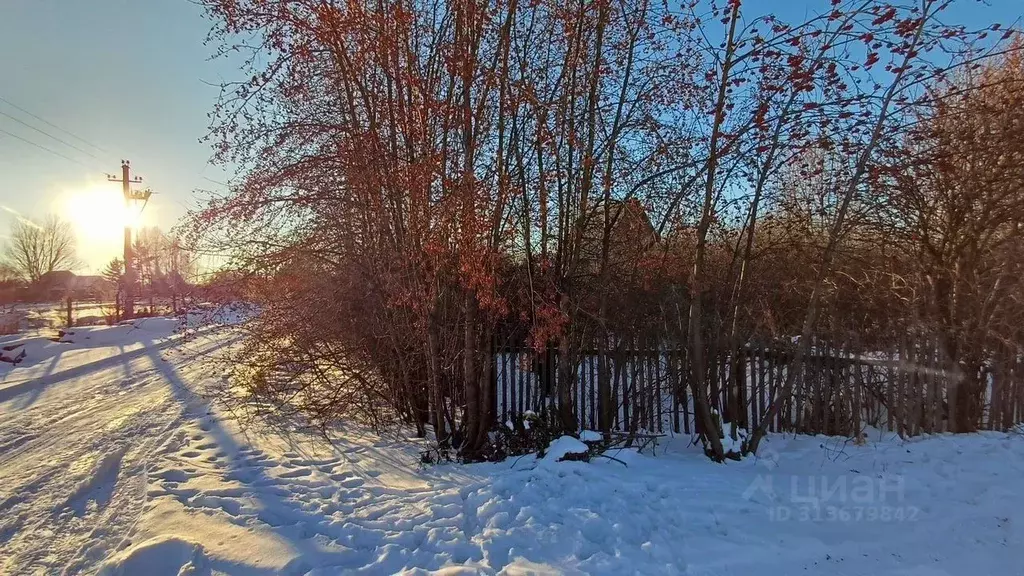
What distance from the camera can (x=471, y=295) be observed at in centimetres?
561

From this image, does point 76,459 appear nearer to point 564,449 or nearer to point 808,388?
point 564,449

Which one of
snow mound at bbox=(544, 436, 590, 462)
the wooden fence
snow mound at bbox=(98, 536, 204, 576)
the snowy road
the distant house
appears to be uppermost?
the distant house

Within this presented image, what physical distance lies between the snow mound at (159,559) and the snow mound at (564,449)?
2.89m

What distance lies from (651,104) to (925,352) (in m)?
4.22

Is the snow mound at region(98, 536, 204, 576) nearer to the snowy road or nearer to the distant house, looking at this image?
the snowy road

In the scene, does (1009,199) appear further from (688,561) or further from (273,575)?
(273,575)

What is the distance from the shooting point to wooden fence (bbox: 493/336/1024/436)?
5.72 metres

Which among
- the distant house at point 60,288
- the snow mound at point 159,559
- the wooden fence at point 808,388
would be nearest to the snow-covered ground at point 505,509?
the snow mound at point 159,559

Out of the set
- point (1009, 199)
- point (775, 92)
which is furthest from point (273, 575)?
point (1009, 199)

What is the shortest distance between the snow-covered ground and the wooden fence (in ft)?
1.33

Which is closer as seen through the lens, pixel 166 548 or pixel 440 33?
pixel 166 548

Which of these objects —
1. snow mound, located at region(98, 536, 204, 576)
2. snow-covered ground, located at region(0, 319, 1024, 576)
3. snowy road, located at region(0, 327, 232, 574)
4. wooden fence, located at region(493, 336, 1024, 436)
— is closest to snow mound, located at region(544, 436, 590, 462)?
snow-covered ground, located at region(0, 319, 1024, 576)

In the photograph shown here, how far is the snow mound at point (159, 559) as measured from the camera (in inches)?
128

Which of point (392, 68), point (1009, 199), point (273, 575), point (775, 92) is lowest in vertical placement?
point (273, 575)
